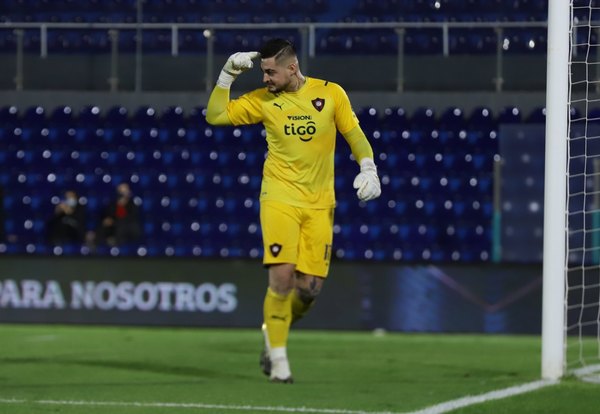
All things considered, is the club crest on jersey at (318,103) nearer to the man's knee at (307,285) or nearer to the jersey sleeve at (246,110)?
the jersey sleeve at (246,110)

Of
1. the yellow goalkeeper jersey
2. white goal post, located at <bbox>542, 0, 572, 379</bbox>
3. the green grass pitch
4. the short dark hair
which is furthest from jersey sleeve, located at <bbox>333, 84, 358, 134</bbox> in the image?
the green grass pitch

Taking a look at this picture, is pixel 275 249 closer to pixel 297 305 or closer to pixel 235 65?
pixel 297 305

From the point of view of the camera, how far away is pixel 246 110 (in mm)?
7652

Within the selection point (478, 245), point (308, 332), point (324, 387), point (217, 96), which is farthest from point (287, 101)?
point (478, 245)

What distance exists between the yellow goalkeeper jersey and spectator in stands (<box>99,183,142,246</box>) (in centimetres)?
898

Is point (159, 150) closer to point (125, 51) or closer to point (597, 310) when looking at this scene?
point (125, 51)

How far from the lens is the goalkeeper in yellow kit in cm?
754

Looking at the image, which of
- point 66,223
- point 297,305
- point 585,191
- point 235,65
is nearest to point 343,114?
point 235,65

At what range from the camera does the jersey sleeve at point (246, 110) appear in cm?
762

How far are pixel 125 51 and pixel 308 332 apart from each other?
206 inches

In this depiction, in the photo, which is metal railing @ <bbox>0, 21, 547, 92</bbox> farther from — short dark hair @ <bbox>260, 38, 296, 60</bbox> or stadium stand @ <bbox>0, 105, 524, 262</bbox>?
short dark hair @ <bbox>260, 38, 296, 60</bbox>

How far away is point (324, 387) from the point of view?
24.2 feet

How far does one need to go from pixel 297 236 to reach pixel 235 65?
3.31 feet

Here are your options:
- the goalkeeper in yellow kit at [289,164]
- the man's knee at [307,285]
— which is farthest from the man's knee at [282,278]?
the man's knee at [307,285]
